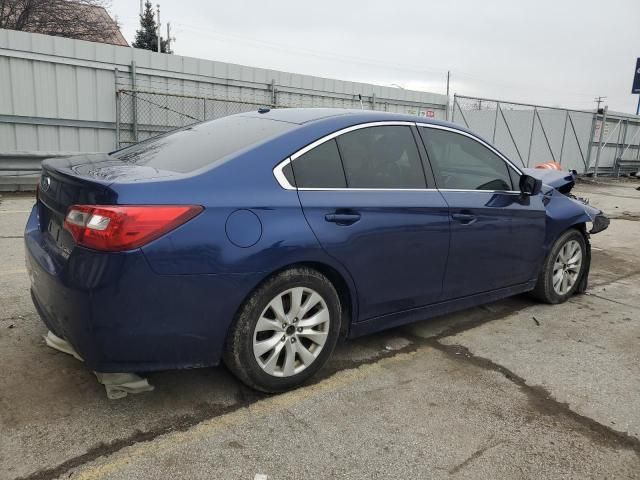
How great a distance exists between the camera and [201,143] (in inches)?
126

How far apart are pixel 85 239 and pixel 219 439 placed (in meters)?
1.12

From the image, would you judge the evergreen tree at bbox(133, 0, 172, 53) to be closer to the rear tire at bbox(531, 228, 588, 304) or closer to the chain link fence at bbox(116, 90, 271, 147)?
the chain link fence at bbox(116, 90, 271, 147)

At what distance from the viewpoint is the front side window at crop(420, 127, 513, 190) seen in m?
3.67

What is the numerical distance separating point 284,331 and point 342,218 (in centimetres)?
70

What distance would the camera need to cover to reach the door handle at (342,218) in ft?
9.73

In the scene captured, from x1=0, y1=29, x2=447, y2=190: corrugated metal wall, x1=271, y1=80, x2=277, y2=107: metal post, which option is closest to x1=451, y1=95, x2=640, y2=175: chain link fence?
x1=271, y1=80, x2=277, y2=107: metal post

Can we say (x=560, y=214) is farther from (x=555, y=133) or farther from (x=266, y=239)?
(x=555, y=133)

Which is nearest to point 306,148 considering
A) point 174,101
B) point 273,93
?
point 174,101

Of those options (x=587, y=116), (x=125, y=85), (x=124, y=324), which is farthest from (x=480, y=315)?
(x=587, y=116)

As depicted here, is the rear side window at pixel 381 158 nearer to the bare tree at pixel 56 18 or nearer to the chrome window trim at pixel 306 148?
the chrome window trim at pixel 306 148

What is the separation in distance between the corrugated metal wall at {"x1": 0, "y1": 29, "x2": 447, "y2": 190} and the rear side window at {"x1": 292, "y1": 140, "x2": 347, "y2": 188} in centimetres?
904

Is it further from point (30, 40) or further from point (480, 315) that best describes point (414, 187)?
point (30, 40)

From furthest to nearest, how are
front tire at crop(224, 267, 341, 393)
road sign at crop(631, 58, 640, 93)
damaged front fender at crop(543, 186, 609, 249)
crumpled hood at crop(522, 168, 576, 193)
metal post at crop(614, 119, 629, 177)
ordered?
road sign at crop(631, 58, 640, 93) → metal post at crop(614, 119, 629, 177) → crumpled hood at crop(522, 168, 576, 193) → damaged front fender at crop(543, 186, 609, 249) → front tire at crop(224, 267, 341, 393)

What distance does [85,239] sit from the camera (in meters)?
2.42
